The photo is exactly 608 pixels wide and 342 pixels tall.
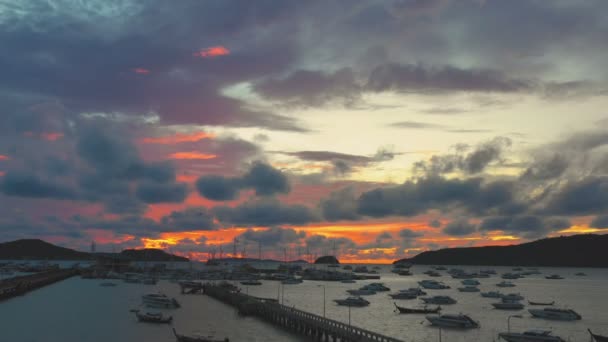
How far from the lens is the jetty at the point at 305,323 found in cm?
5450

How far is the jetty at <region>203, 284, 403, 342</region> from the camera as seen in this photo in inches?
2146

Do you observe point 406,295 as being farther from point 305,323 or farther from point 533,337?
point 305,323

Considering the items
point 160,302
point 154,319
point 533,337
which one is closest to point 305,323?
point 533,337

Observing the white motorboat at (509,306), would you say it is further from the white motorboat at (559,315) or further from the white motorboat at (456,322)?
the white motorboat at (456,322)

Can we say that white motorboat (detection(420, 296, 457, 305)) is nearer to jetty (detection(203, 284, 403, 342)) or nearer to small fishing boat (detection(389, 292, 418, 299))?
small fishing boat (detection(389, 292, 418, 299))

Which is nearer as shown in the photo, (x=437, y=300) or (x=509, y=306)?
(x=509, y=306)

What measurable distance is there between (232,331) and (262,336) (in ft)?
20.0

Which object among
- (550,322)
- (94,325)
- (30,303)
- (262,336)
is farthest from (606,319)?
(30,303)

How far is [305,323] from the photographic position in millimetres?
69938

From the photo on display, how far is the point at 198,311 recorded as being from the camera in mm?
101812

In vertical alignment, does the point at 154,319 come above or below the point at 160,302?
below

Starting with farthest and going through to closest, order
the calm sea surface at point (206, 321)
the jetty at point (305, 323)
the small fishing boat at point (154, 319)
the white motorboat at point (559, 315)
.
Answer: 1. the white motorboat at point (559, 315)
2. the small fishing boat at point (154, 319)
3. the calm sea surface at point (206, 321)
4. the jetty at point (305, 323)

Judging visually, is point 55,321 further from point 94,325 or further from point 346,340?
point 346,340

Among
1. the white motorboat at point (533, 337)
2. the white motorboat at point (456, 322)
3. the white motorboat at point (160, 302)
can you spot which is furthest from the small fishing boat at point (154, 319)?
the white motorboat at point (533, 337)
